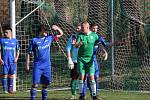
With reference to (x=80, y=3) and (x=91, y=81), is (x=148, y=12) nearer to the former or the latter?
(x=80, y=3)

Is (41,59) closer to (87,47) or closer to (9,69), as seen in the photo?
(87,47)

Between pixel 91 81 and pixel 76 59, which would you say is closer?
pixel 91 81

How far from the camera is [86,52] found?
11891mm

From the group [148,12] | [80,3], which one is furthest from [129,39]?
[80,3]

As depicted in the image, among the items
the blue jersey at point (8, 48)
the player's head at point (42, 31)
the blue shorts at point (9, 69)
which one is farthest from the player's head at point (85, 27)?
the blue shorts at point (9, 69)

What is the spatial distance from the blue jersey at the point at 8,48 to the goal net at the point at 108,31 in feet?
2.59

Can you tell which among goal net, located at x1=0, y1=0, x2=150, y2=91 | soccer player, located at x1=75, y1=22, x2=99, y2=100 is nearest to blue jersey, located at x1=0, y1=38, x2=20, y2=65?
goal net, located at x1=0, y1=0, x2=150, y2=91

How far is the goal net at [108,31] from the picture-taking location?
16328mm

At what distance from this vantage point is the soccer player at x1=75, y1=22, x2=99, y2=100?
464 inches

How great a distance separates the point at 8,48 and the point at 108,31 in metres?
3.40

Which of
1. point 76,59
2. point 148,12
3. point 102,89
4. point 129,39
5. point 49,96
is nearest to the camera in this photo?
point 76,59

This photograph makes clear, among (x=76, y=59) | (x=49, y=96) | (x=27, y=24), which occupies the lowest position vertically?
(x=49, y=96)

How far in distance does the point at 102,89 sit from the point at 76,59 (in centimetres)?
336

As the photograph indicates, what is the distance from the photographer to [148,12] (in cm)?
1880
